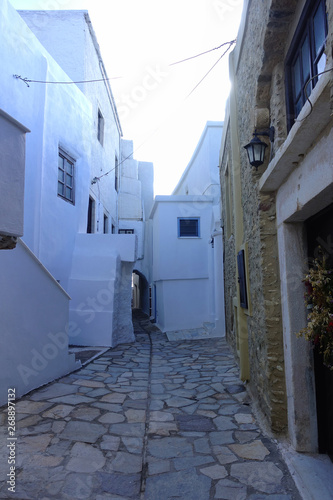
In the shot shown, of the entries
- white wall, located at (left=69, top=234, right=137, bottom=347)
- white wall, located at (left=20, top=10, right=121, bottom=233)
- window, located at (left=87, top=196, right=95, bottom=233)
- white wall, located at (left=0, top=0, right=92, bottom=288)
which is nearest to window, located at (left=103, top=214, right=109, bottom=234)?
white wall, located at (left=20, top=10, right=121, bottom=233)

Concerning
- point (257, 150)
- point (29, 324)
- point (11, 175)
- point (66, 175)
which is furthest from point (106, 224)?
point (11, 175)

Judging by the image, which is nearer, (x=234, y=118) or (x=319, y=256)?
(x=319, y=256)

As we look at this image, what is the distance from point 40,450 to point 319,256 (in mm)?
3097

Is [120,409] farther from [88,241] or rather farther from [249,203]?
[88,241]

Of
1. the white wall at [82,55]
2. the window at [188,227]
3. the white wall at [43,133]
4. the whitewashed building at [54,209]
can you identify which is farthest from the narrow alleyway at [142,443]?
the window at [188,227]

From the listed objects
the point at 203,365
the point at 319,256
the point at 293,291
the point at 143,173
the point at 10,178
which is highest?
the point at 143,173

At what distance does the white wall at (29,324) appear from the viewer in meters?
4.48

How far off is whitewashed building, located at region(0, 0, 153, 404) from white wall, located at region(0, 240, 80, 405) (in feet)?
0.05

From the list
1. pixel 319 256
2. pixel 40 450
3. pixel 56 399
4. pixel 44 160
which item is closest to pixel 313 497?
pixel 319 256

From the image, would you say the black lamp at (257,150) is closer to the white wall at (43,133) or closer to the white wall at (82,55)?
the white wall at (43,133)

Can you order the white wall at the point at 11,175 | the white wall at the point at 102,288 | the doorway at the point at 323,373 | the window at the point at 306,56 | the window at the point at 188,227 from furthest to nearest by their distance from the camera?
the window at the point at 188,227 < the white wall at the point at 102,288 < the white wall at the point at 11,175 < the doorway at the point at 323,373 < the window at the point at 306,56

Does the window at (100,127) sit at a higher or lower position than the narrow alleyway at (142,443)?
higher

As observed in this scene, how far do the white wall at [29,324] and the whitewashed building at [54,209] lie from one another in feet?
0.05

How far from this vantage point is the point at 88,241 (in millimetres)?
9398
